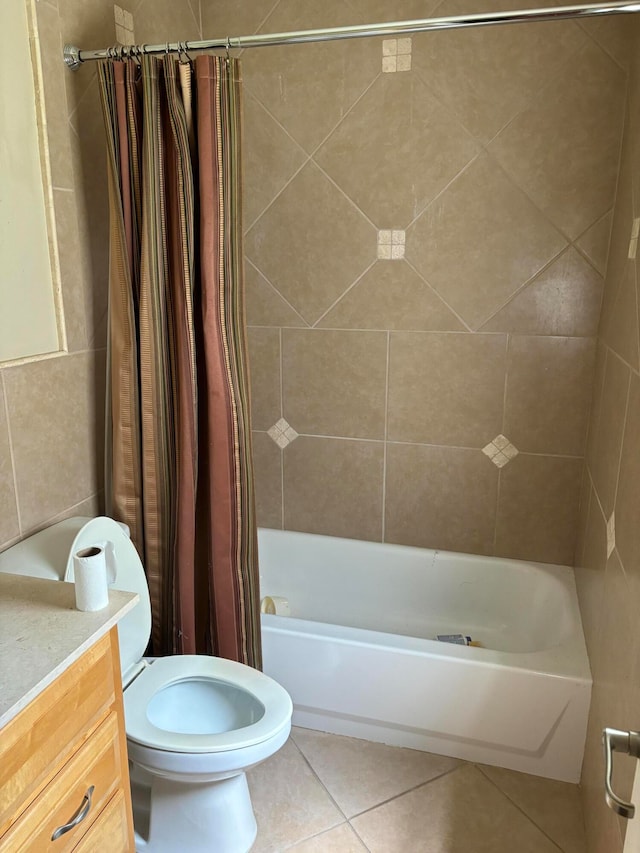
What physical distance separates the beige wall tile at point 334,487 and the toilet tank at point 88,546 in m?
0.97

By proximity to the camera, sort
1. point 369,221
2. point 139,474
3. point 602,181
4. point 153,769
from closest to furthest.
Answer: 1. point 153,769
2. point 139,474
3. point 602,181
4. point 369,221

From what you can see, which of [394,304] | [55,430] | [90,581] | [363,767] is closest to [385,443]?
[394,304]

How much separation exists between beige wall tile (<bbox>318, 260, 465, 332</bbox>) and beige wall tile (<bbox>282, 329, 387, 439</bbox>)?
0.06m

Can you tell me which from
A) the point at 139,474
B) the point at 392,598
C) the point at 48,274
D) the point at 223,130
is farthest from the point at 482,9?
the point at 392,598

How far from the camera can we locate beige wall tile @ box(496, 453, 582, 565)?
96.2 inches

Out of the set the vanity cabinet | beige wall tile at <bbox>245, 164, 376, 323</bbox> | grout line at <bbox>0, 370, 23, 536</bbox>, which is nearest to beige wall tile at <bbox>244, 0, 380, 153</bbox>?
beige wall tile at <bbox>245, 164, 376, 323</bbox>

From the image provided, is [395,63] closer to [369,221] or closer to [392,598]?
[369,221]

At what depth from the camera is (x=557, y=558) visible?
2.51m

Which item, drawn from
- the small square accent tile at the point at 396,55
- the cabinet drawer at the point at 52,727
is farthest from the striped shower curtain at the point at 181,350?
the small square accent tile at the point at 396,55

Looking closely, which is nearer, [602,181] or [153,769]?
[153,769]

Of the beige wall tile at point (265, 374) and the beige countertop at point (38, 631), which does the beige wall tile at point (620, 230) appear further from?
the beige countertop at point (38, 631)

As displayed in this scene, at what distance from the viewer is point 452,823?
1843mm

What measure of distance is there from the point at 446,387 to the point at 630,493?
3.37 ft

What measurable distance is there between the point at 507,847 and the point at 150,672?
1.07 meters
